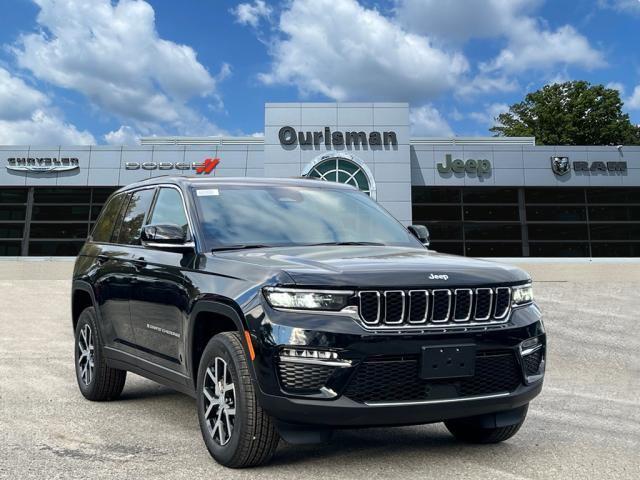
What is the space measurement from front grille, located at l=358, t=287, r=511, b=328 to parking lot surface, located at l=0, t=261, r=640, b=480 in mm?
947

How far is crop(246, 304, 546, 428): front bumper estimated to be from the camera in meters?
3.56

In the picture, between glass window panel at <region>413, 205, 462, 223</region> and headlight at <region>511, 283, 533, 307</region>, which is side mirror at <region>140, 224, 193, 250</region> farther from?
glass window panel at <region>413, 205, 462, 223</region>

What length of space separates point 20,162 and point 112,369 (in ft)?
116

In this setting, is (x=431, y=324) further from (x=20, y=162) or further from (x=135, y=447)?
(x=20, y=162)

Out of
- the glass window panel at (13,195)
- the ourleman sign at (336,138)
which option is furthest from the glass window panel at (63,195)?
the ourleman sign at (336,138)

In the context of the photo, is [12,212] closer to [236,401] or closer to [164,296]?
[164,296]

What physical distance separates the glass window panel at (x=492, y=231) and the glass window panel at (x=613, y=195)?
4.63 meters

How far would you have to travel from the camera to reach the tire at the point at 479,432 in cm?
457

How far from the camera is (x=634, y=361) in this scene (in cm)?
936

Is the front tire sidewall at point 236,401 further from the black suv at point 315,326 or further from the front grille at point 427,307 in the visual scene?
the front grille at point 427,307

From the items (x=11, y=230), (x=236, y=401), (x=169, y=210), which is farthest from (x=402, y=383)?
(x=11, y=230)

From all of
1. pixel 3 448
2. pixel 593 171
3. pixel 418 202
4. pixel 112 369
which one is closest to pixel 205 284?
pixel 3 448

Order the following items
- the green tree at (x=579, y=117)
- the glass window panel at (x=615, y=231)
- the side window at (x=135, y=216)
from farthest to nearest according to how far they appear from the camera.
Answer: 1. the green tree at (x=579, y=117)
2. the glass window panel at (x=615, y=231)
3. the side window at (x=135, y=216)

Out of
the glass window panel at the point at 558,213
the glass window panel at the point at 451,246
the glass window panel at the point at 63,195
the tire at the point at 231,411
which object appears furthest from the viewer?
the glass window panel at the point at 63,195
